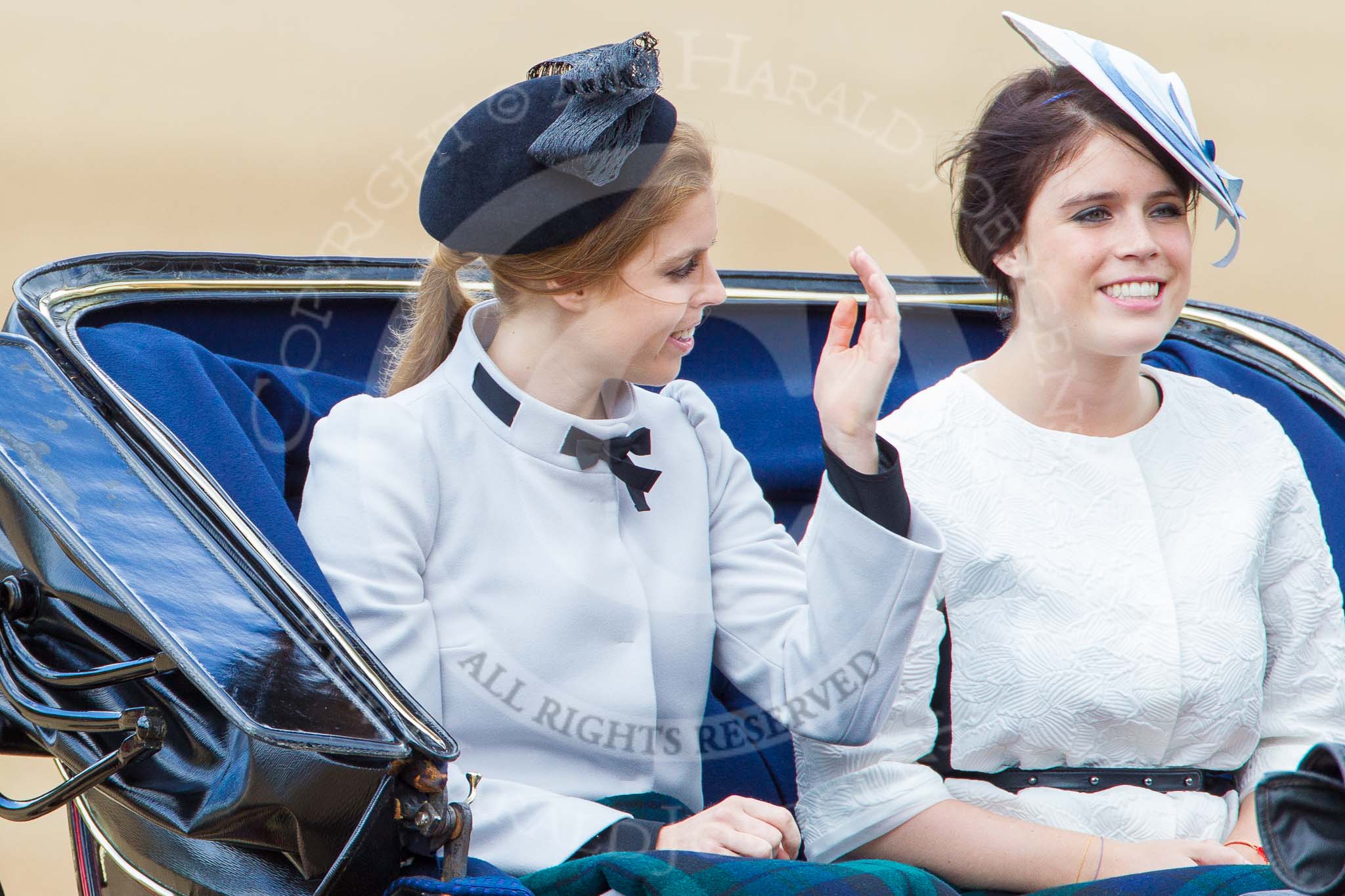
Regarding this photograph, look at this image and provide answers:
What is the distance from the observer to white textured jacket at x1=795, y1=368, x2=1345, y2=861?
1.20 meters

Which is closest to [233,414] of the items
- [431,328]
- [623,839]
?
[431,328]

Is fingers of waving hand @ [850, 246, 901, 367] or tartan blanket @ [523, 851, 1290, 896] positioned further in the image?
fingers of waving hand @ [850, 246, 901, 367]

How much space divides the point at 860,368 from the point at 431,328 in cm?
40

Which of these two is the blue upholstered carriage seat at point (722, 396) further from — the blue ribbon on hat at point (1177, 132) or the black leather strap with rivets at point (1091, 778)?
the blue ribbon on hat at point (1177, 132)

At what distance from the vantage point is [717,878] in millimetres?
895

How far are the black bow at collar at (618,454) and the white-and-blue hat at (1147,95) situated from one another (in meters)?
0.49

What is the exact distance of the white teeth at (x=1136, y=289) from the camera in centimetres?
125

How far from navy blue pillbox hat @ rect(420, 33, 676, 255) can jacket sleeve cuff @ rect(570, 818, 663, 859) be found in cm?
43

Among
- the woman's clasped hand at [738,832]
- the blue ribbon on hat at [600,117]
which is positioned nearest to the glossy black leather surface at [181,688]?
the woman's clasped hand at [738,832]

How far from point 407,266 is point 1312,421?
989 millimetres

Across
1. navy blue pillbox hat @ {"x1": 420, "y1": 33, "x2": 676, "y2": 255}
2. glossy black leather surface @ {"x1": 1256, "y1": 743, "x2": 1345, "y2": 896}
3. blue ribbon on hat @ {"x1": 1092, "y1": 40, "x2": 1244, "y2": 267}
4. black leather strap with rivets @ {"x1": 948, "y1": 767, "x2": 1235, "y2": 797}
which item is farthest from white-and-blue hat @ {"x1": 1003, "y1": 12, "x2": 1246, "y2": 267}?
glossy black leather surface @ {"x1": 1256, "y1": 743, "x2": 1345, "y2": 896}

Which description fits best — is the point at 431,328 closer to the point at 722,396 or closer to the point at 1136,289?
the point at 722,396

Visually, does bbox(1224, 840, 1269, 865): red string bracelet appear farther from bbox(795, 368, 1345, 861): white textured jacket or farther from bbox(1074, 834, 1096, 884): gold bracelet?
bbox(1074, 834, 1096, 884): gold bracelet

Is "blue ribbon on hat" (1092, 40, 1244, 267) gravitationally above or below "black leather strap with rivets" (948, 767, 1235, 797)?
above
